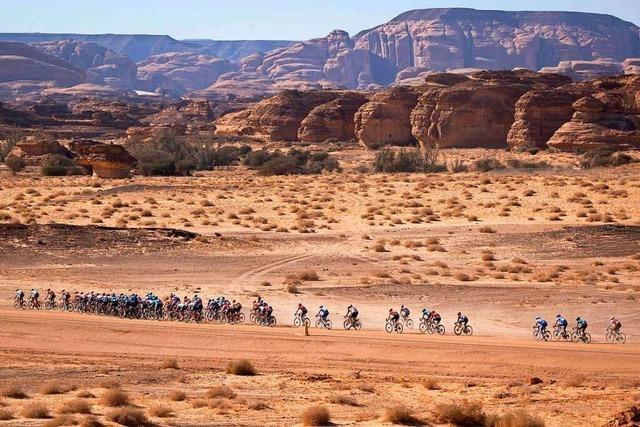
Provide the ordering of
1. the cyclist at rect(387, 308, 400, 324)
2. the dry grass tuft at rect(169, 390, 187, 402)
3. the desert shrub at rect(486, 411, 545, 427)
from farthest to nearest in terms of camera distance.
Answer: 1. the cyclist at rect(387, 308, 400, 324)
2. the dry grass tuft at rect(169, 390, 187, 402)
3. the desert shrub at rect(486, 411, 545, 427)

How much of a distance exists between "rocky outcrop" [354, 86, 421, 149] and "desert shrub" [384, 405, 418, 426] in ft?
251

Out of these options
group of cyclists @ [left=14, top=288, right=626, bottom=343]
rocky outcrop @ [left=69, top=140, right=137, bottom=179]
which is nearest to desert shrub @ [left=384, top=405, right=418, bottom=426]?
group of cyclists @ [left=14, top=288, right=626, bottom=343]

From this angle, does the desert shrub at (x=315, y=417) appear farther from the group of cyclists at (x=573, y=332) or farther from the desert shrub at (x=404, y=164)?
the desert shrub at (x=404, y=164)

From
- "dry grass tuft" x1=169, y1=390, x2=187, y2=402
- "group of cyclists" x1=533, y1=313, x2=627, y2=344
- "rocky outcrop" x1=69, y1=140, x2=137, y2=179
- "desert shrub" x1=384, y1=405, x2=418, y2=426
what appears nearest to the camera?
"desert shrub" x1=384, y1=405, x2=418, y2=426

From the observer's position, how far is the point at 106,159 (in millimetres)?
67000

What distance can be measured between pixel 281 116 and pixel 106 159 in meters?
39.6

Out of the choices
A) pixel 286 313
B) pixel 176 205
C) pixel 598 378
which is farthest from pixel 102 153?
pixel 598 378

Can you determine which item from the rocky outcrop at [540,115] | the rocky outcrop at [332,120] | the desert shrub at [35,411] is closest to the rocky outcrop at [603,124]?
the rocky outcrop at [540,115]

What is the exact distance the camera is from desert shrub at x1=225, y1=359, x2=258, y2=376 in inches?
800

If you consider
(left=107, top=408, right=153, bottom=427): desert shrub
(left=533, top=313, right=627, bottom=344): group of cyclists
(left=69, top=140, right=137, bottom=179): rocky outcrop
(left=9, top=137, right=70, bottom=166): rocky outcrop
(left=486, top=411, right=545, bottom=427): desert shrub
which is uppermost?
(left=9, top=137, right=70, bottom=166): rocky outcrop

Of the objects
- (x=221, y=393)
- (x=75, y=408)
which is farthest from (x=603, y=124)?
(x=75, y=408)

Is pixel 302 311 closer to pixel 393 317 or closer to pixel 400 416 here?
pixel 393 317

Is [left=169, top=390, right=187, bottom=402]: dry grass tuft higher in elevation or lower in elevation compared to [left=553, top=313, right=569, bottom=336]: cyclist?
higher

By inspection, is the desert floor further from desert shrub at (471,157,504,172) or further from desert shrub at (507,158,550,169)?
desert shrub at (471,157,504,172)
